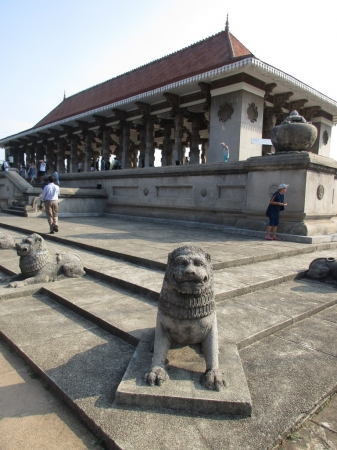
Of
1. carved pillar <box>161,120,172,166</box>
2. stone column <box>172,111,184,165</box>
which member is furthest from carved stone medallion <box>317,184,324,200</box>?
carved pillar <box>161,120,172,166</box>

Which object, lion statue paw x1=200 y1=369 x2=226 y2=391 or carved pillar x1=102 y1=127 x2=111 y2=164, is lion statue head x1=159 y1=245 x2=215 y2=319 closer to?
lion statue paw x1=200 y1=369 x2=226 y2=391

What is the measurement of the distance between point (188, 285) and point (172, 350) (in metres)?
0.68

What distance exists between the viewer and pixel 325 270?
4.60 meters

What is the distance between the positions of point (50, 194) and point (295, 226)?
18.7 ft

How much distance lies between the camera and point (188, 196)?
33.7 feet

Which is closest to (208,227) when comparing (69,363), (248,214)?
(248,214)

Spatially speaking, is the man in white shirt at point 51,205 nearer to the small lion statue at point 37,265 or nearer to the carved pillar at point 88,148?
the small lion statue at point 37,265

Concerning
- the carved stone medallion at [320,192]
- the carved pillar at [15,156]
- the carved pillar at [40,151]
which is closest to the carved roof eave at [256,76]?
the carved stone medallion at [320,192]

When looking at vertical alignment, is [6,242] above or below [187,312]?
below

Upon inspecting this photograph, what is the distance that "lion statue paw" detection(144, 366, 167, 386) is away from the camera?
2006 millimetres

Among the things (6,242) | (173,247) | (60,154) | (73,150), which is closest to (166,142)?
(73,150)

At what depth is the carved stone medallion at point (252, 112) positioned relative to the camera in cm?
1480

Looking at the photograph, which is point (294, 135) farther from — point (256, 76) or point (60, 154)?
point (60, 154)

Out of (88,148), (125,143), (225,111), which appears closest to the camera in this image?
(225,111)
